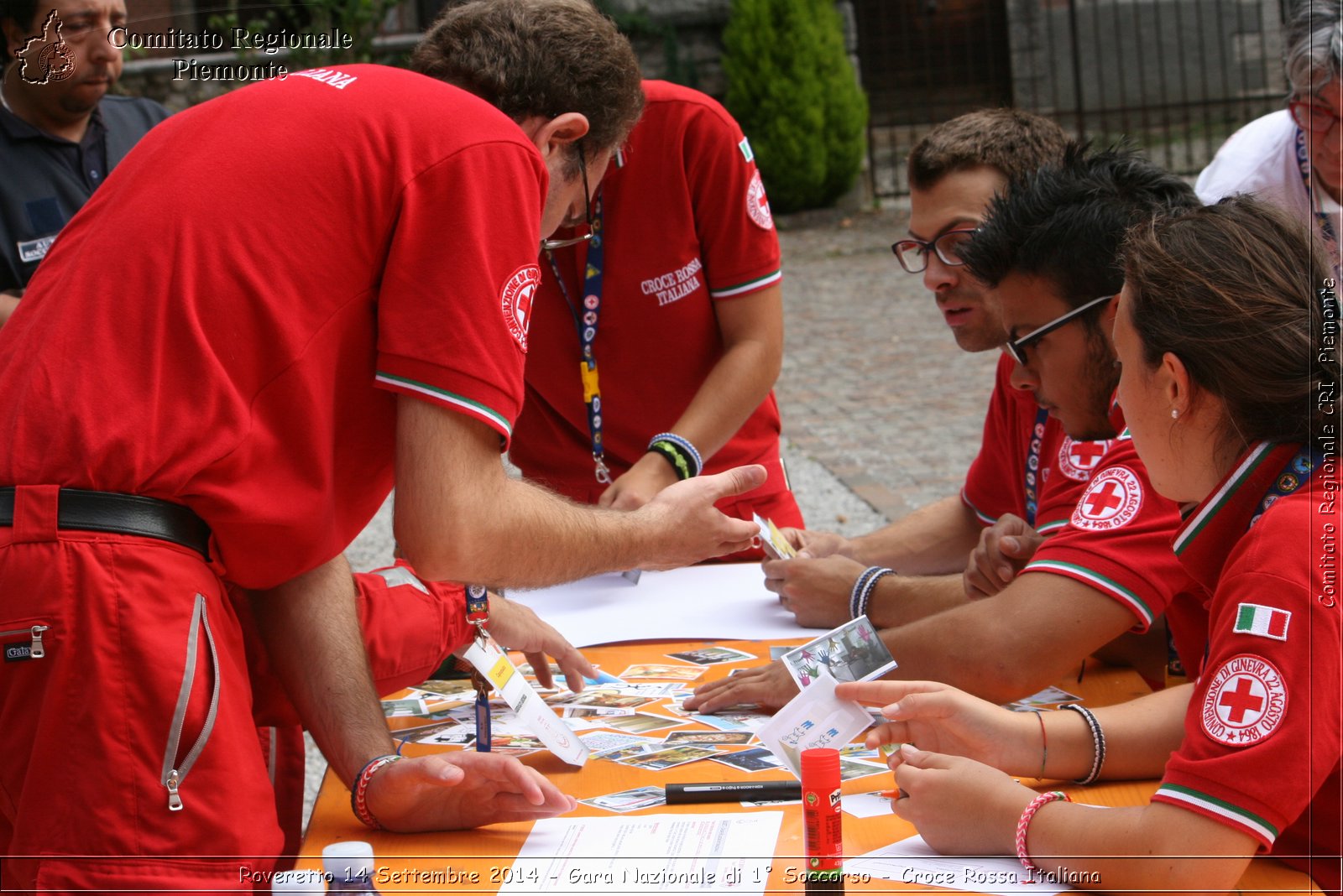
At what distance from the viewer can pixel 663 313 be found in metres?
3.13

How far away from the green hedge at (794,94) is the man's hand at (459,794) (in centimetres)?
1095

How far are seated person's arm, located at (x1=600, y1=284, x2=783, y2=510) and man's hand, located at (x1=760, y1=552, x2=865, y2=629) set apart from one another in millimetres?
355

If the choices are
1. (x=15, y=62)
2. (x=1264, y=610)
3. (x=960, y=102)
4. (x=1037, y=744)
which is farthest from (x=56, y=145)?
(x=960, y=102)

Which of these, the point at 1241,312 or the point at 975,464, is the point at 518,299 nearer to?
the point at 1241,312

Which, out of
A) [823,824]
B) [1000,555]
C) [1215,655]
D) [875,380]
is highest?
[1215,655]

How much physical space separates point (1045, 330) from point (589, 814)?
1161mm

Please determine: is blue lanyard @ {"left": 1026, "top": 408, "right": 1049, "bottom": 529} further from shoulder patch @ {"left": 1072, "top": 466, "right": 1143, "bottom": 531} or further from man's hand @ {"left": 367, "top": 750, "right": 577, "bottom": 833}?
man's hand @ {"left": 367, "top": 750, "right": 577, "bottom": 833}

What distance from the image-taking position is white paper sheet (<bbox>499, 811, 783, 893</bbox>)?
163 centimetres

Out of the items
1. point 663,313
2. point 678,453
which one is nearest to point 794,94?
point 663,313

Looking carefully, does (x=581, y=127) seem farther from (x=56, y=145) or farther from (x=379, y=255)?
(x=56, y=145)

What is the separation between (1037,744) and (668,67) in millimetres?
11867

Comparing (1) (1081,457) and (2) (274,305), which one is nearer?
(2) (274,305)

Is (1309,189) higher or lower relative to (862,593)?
higher

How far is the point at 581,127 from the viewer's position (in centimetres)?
217
